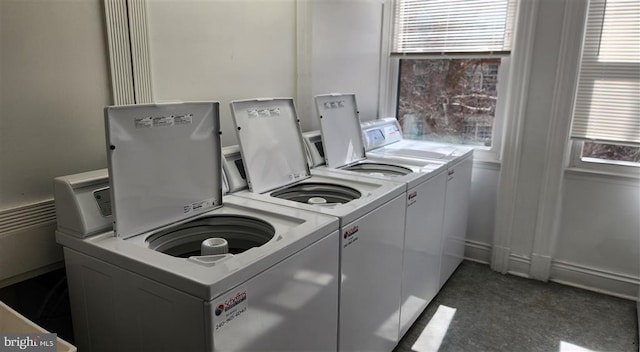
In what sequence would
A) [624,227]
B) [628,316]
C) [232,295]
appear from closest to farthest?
1. [232,295]
2. [628,316]
3. [624,227]

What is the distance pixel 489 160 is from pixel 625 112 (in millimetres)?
889

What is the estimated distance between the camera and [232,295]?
1.13 meters

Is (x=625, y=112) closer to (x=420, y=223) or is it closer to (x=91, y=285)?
(x=420, y=223)

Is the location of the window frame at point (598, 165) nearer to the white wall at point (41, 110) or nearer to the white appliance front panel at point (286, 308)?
the white appliance front panel at point (286, 308)

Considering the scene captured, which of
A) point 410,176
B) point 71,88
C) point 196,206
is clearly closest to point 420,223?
point 410,176

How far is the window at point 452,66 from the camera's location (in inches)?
124

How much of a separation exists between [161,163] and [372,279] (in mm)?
1000

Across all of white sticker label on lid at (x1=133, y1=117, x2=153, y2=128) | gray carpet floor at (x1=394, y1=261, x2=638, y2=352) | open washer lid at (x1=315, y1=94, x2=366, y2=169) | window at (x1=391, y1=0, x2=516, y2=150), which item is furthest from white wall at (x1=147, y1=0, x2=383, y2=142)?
gray carpet floor at (x1=394, y1=261, x2=638, y2=352)

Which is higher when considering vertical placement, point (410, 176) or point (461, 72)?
point (461, 72)

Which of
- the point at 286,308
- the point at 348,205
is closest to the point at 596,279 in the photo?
the point at 348,205

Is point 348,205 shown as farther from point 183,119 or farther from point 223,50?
point 223,50

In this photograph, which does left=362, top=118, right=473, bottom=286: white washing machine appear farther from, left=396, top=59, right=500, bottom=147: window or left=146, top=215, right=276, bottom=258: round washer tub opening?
left=146, top=215, right=276, bottom=258: round washer tub opening

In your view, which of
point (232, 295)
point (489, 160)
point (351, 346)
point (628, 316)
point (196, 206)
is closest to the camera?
point (232, 295)

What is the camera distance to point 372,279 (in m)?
1.89
